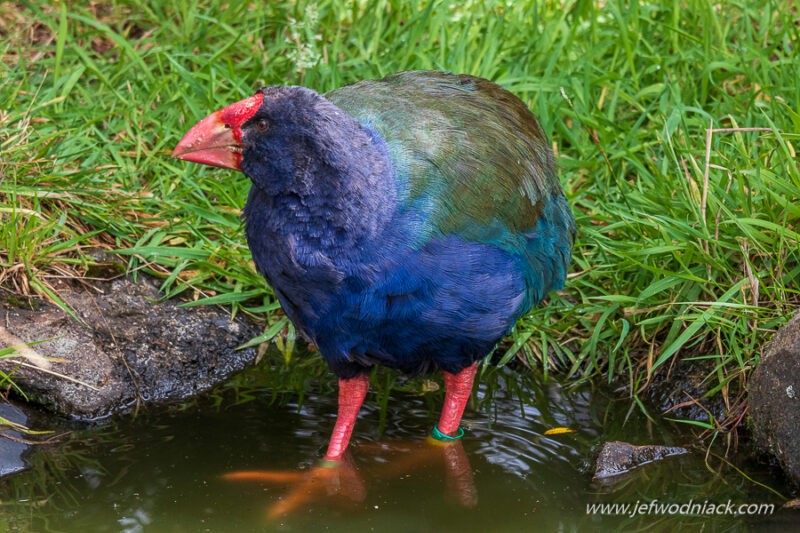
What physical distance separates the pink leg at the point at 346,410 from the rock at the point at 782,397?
107 centimetres

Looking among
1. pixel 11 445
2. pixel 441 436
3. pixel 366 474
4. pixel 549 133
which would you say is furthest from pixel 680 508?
pixel 11 445

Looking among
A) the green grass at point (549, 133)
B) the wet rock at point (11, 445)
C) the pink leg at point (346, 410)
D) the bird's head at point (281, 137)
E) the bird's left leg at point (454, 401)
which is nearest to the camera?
→ the bird's head at point (281, 137)

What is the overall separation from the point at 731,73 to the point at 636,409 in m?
1.54

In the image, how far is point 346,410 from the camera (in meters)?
3.16

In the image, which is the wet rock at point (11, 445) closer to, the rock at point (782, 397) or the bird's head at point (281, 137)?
the bird's head at point (281, 137)

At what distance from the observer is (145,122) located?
419 centimetres

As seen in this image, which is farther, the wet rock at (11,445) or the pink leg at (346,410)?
the pink leg at (346,410)

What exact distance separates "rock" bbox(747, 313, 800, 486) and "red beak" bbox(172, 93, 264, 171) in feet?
4.75

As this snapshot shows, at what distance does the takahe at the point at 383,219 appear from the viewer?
2.67m

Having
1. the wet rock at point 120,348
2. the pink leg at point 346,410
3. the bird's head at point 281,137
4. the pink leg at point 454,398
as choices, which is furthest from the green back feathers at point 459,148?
the wet rock at point 120,348

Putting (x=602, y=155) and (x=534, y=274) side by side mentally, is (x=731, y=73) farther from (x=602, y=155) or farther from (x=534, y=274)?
(x=534, y=274)

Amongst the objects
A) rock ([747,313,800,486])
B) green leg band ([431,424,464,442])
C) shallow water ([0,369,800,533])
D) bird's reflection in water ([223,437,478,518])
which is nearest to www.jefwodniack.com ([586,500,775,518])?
shallow water ([0,369,800,533])

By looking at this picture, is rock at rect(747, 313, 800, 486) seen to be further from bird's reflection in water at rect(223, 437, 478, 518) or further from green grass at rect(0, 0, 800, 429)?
bird's reflection in water at rect(223, 437, 478, 518)

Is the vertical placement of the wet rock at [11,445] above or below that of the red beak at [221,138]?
below
